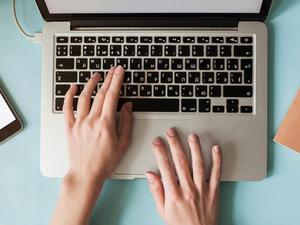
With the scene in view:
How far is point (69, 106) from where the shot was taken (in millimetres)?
660

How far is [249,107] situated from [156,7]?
20cm

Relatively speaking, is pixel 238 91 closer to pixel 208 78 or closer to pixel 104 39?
pixel 208 78

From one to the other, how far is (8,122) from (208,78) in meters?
0.32

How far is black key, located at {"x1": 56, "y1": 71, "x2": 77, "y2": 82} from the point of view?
0.67 metres

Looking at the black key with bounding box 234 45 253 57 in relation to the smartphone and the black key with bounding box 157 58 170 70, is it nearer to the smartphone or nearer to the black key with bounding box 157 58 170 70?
Result: the black key with bounding box 157 58 170 70

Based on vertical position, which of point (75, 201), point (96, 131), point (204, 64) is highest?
point (204, 64)

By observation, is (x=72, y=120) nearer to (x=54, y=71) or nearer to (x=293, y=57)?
(x=54, y=71)

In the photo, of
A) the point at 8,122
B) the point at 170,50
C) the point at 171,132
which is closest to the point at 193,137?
the point at 171,132

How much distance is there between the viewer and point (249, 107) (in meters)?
0.65

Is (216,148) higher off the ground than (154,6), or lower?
lower

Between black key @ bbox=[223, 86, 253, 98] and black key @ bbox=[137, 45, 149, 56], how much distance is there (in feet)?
0.42

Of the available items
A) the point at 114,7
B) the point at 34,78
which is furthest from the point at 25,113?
the point at 114,7

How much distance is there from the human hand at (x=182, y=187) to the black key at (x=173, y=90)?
0.05m

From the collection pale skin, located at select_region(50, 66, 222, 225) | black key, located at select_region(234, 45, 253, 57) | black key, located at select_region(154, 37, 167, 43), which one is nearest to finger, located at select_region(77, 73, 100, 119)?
pale skin, located at select_region(50, 66, 222, 225)
